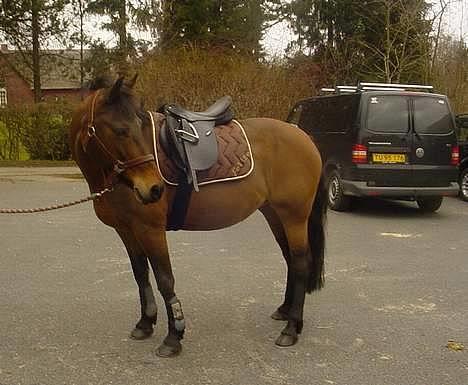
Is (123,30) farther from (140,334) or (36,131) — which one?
(140,334)

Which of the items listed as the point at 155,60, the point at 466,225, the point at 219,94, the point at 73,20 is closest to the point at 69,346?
the point at 466,225

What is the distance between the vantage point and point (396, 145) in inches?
337

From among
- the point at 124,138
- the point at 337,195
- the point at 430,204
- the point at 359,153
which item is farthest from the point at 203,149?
the point at 430,204

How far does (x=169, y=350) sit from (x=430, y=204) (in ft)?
23.2

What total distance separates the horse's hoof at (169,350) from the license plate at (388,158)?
19.3 ft

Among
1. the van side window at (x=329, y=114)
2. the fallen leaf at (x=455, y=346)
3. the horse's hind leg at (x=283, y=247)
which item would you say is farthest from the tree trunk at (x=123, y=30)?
the fallen leaf at (x=455, y=346)

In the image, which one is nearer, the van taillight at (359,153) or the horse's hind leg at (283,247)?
the horse's hind leg at (283,247)

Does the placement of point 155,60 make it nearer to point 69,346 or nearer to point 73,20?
point 73,20

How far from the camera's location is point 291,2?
25.5 m

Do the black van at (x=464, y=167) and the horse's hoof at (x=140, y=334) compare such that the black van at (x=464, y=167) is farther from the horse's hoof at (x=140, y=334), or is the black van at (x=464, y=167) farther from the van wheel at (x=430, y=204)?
the horse's hoof at (x=140, y=334)

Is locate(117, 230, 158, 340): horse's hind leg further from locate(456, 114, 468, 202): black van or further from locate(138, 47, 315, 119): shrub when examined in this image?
locate(138, 47, 315, 119): shrub

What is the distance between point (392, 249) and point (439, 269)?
3.09 ft

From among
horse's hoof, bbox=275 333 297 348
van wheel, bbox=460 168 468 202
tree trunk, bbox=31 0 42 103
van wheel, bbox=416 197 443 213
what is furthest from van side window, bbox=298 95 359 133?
tree trunk, bbox=31 0 42 103

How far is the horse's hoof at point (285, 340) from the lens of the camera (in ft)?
12.2
